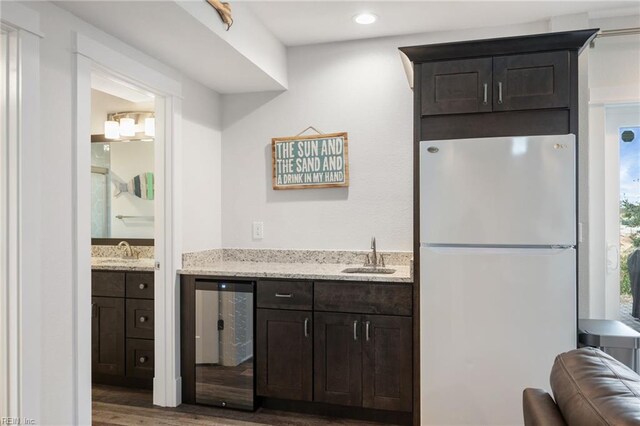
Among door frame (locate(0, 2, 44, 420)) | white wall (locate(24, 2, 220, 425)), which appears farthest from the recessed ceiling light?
door frame (locate(0, 2, 44, 420))

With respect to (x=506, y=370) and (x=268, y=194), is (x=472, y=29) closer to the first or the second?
(x=268, y=194)

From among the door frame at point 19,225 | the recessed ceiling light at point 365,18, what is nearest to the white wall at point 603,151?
the recessed ceiling light at point 365,18

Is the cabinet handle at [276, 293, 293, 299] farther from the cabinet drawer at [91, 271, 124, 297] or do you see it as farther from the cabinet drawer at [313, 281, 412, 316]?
the cabinet drawer at [91, 271, 124, 297]

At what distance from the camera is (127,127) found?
3.88m

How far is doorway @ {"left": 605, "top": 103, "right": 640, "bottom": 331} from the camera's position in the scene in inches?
121

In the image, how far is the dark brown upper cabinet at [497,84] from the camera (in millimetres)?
2406

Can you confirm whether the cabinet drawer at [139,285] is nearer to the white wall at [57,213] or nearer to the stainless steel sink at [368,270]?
the white wall at [57,213]

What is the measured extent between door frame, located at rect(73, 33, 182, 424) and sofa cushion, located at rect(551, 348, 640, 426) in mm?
2123

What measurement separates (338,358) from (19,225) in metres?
1.82

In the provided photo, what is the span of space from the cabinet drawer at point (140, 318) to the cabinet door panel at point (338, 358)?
1279 millimetres

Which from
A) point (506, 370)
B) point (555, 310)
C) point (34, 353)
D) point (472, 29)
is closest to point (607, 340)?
point (555, 310)

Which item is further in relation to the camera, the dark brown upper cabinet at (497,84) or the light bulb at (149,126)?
the light bulb at (149,126)

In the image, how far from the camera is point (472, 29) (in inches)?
125

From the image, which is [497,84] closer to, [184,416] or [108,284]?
[184,416]
